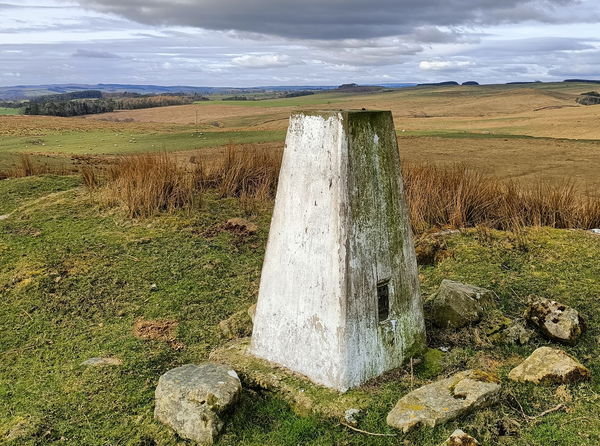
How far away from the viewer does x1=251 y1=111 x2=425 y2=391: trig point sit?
10.8 feet

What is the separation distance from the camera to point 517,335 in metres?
3.96

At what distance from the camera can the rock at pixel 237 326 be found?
4.38m

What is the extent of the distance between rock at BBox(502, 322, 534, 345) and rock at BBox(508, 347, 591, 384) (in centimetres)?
47

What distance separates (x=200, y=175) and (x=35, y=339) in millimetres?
4899

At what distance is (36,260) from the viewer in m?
5.98

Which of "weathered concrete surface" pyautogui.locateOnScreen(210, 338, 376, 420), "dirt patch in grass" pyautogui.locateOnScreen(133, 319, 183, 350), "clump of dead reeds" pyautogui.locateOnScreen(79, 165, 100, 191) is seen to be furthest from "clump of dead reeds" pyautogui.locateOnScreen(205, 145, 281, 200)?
"weathered concrete surface" pyautogui.locateOnScreen(210, 338, 376, 420)

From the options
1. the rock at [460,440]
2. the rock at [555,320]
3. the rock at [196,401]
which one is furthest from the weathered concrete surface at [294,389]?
the rock at [555,320]

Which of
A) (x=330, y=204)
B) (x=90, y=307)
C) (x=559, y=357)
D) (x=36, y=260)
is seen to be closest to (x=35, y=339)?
(x=90, y=307)

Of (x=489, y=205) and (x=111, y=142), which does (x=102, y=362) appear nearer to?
(x=489, y=205)

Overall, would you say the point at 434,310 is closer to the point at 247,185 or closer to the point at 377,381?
the point at 377,381

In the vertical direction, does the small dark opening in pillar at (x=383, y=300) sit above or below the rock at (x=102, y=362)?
above

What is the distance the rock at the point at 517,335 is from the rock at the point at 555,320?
0.37 ft

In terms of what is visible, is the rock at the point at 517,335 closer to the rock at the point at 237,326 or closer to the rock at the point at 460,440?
the rock at the point at 460,440

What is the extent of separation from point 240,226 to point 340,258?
4.01 metres
